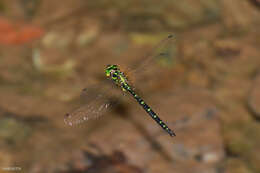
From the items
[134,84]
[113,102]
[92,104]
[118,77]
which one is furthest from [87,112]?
[134,84]

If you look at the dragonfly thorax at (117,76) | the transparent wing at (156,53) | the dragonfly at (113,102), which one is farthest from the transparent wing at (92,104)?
the transparent wing at (156,53)

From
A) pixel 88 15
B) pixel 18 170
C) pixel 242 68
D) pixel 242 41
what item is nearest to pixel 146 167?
pixel 18 170

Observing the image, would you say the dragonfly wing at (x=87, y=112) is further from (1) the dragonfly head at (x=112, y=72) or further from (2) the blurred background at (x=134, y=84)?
(1) the dragonfly head at (x=112, y=72)

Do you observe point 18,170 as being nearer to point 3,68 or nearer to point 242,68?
point 3,68

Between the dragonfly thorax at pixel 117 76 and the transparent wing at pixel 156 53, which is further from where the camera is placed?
→ the dragonfly thorax at pixel 117 76

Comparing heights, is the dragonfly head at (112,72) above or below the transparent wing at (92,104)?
above

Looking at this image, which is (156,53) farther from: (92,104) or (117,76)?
(92,104)

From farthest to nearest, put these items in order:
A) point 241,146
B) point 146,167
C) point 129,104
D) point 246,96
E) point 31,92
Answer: point 31,92, point 129,104, point 246,96, point 241,146, point 146,167

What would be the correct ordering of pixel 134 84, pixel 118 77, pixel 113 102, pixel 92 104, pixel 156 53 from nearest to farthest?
pixel 92 104, pixel 113 102, pixel 156 53, pixel 118 77, pixel 134 84
